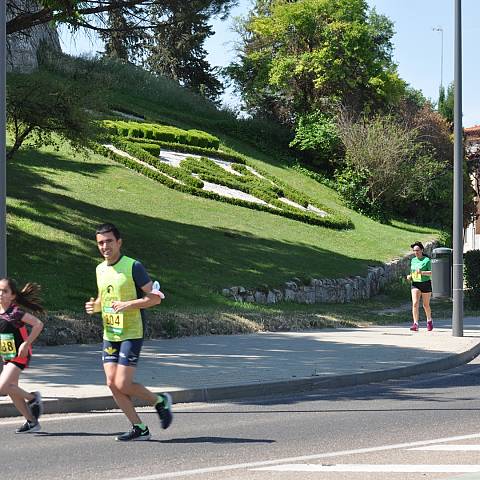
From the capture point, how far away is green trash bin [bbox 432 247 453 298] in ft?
69.1

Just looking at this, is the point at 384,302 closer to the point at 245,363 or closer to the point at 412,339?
the point at 412,339

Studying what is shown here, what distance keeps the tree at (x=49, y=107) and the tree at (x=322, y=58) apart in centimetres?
3565

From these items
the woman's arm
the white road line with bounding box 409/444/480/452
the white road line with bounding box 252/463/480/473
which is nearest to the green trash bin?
the white road line with bounding box 409/444/480/452

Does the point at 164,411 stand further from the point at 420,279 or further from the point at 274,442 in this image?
the point at 420,279

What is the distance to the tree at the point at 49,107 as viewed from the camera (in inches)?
989

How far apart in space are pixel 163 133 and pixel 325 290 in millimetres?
21230

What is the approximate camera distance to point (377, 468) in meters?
7.93

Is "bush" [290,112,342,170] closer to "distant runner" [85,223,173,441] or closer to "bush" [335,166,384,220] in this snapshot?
"bush" [335,166,384,220]

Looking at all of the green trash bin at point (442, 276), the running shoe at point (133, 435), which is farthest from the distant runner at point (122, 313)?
the green trash bin at point (442, 276)

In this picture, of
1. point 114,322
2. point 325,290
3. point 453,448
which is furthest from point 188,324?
point 453,448

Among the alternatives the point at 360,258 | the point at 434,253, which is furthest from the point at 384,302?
the point at 434,253

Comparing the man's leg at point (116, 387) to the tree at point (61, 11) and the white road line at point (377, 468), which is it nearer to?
the white road line at point (377, 468)

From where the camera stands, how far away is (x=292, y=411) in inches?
453

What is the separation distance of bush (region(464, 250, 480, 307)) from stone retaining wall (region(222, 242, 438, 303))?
329cm
